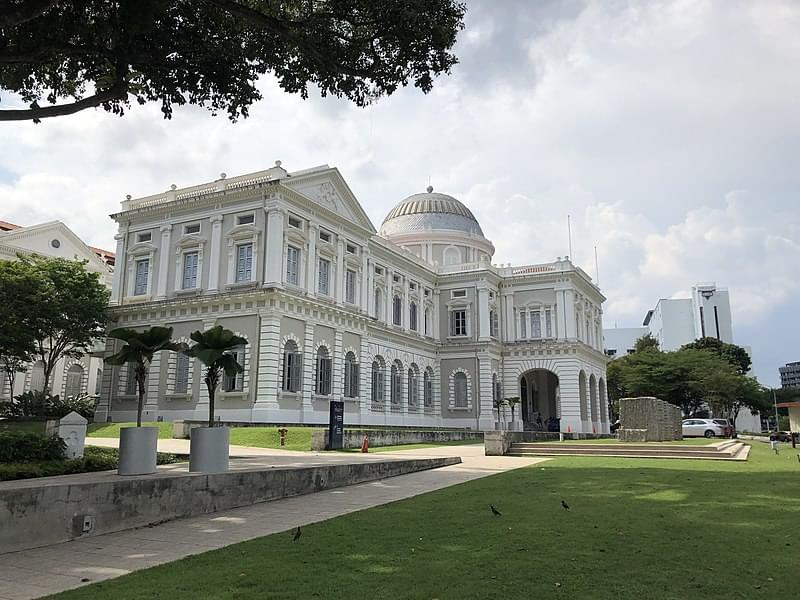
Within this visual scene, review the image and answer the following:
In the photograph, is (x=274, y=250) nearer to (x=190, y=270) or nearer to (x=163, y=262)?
(x=190, y=270)

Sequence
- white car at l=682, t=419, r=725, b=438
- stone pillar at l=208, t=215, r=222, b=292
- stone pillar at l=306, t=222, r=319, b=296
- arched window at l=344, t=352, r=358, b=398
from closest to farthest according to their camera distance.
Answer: stone pillar at l=208, t=215, r=222, b=292, stone pillar at l=306, t=222, r=319, b=296, arched window at l=344, t=352, r=358, b=398, white car at l=682, t=419, r=725, b=438

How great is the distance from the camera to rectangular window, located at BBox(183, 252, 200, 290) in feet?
103

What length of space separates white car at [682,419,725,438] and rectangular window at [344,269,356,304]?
20341 millimetres

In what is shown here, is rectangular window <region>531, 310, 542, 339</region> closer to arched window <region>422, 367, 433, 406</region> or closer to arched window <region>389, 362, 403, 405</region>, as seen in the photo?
arched window <region>422, 367, 433, 406</region>

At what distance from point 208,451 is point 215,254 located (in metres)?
20.5

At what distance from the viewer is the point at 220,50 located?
13469 mm

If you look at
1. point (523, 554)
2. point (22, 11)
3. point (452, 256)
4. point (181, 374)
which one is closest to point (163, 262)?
point (181, 374)

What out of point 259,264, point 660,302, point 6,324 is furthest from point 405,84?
point 660,302

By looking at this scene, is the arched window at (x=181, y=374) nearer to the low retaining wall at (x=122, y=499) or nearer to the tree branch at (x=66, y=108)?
the tree branch at (x=66, y=108)

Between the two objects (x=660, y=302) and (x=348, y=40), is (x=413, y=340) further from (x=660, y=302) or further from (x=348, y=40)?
(x=660, y=302)

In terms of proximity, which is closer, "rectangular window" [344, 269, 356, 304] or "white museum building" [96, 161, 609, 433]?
"white museum building" [96, 161, 609, 433]

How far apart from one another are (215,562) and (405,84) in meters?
10.7

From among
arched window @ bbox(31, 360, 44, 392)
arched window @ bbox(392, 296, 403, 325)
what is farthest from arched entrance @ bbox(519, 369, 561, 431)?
arched window @ bbox(31, 360, 44, 392)

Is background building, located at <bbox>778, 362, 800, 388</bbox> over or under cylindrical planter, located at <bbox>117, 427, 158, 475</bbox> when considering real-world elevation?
over
